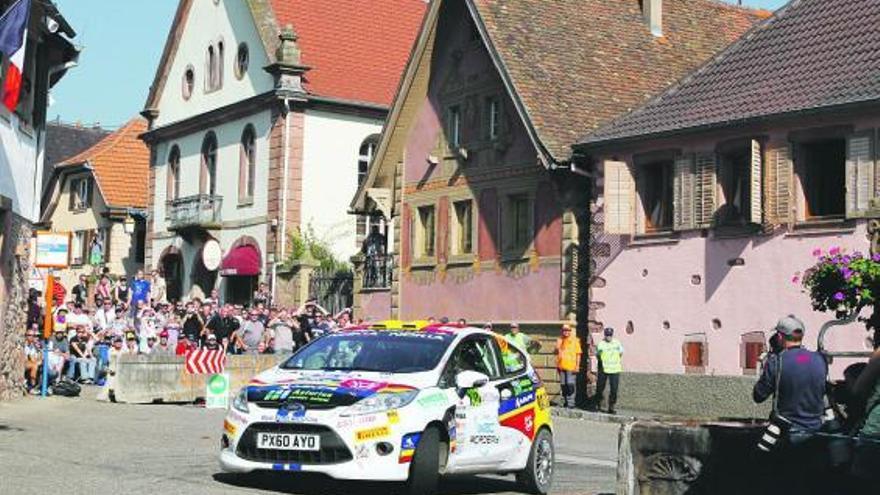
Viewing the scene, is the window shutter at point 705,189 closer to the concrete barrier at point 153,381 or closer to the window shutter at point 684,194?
the window shutter at point 684,194

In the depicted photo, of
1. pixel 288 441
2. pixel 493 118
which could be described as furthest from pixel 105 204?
pixel 288 441

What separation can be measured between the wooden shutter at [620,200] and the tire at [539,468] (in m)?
16.6

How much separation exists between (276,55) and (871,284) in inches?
1314

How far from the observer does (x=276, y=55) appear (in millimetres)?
47844

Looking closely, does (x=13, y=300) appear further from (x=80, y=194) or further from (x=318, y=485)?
(x=80, y=194)

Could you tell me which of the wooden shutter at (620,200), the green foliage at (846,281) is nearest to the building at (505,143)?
the wooden shutter at (620,200)

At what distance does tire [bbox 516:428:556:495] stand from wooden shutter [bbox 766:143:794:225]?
14.1 m

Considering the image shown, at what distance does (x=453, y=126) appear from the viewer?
37.9m

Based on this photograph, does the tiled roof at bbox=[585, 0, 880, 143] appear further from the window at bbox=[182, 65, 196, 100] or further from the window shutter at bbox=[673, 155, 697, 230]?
the window at bbox=[182, 65, 196, 100]

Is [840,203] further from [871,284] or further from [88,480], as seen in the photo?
[88,480]

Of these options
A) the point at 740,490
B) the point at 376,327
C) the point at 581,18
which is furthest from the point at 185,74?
the point at 740,490

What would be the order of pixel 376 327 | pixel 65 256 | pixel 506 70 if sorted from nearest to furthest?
pixel 376 327
pixel 65 256
pixel 506 70

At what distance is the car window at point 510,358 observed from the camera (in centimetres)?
1516

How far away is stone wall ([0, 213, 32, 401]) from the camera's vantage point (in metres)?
26.1
